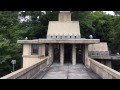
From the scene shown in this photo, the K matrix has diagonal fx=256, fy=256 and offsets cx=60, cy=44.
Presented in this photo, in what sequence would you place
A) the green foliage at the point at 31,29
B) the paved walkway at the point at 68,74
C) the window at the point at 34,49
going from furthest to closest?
the green foliage at the point at 31,29 → the window at the point at 34,49 → the paved walkway at the point at 68,74

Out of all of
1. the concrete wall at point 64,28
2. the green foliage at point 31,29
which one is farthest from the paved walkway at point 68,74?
the green foliage at point 31,29

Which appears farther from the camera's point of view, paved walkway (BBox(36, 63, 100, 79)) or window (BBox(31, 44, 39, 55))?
window (BBox(31, 44, 39, 55))

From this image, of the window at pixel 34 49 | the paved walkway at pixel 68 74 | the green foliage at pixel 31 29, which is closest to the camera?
the paved walkway at pixel 68 74

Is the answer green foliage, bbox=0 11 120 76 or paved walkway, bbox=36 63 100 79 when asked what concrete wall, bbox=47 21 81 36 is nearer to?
green foliage, bbox=0 11 120 76

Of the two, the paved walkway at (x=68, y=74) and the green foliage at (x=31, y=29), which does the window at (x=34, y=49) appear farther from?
the paved walkway at (x=68, y=74)

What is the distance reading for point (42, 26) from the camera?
138ft

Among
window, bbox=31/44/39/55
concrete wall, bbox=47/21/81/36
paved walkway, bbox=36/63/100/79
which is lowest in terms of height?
paved walkway, bbox=36/63/100/79

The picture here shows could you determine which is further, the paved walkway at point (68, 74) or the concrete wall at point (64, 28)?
the concrete wall at point (64, 28)

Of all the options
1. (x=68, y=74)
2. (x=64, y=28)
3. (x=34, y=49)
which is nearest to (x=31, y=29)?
(x=34, y=49)

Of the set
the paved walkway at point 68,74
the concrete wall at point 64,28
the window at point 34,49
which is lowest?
the paved walkway at point 68,74

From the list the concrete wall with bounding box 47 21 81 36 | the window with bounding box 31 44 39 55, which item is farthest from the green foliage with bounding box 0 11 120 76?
the concrete wall with bounding box 47 21 81 36
